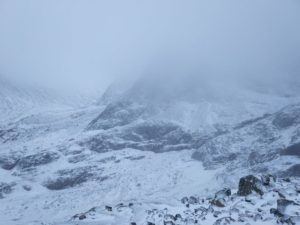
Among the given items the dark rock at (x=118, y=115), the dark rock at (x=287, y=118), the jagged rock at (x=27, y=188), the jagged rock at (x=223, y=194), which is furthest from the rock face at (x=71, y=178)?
the jagged rock at (x=223, y=194)

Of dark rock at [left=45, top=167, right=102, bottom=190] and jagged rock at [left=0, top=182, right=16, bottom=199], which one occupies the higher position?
dark rock at [left=45, top=167, right=102, bottom=190]

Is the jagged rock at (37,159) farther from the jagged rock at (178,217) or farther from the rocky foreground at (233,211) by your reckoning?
the jagged rock at (178,217)

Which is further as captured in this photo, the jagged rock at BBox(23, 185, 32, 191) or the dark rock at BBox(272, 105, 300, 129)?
the dark rock at BBox(272, 105, 300, 129)

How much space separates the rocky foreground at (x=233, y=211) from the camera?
19.0 m

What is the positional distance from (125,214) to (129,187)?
85.1 meters

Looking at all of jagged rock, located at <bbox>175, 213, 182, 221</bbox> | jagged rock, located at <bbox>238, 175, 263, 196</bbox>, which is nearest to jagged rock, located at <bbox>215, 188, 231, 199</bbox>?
jagged rock, located at <bbox>238, 175, 263, 196</bbox>

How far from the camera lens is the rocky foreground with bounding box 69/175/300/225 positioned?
750 inches

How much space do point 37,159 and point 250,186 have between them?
134767 mm

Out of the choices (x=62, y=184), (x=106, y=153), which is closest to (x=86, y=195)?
(x=62, y=184)

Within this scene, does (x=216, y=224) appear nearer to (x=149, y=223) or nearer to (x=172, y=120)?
(x=149, y=223)

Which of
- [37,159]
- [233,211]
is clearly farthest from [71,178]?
[233,211]

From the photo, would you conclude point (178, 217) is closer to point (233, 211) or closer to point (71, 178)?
point (233, 211)

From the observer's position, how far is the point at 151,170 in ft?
415

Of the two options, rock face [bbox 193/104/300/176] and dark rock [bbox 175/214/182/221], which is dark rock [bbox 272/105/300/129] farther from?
dark rock [bbox 175/214/182/221]
